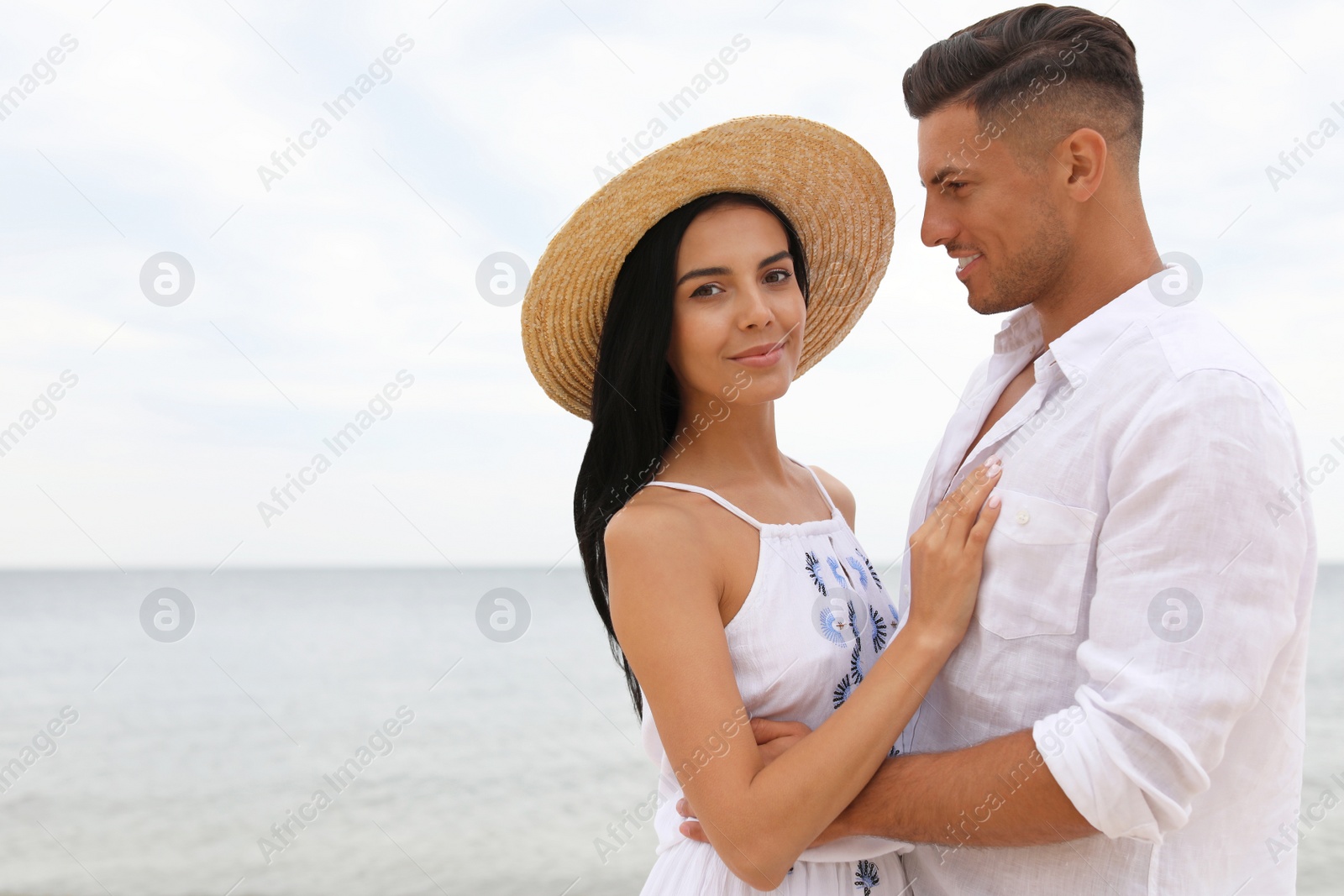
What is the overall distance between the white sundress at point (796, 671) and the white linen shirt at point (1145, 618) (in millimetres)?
171

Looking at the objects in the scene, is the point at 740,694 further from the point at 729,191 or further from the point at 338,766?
the point at 338,766

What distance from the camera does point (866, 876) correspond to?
217 cm

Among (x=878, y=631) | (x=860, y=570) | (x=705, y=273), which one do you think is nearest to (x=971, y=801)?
(x=878, y=631)

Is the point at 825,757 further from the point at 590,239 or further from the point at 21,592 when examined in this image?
the point at 21,592

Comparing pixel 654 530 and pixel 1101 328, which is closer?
pixel 1101 328

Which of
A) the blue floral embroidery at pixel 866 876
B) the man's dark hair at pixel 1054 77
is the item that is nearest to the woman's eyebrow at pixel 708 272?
the man's dark hair at pixel 1054 77

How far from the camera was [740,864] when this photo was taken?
1953 mm

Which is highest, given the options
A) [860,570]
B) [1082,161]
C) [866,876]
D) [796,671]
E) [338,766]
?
[1082,161]

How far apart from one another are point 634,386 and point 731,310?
0.33 meters

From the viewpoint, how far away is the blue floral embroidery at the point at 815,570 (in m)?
2.35

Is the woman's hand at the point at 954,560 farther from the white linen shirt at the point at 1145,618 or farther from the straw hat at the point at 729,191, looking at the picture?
the straw hat at the point at 729,191

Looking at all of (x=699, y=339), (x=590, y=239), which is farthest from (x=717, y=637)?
(x=590, y=239)

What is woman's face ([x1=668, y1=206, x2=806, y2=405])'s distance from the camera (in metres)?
2.40

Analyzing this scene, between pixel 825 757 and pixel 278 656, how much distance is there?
2055 centimetres
